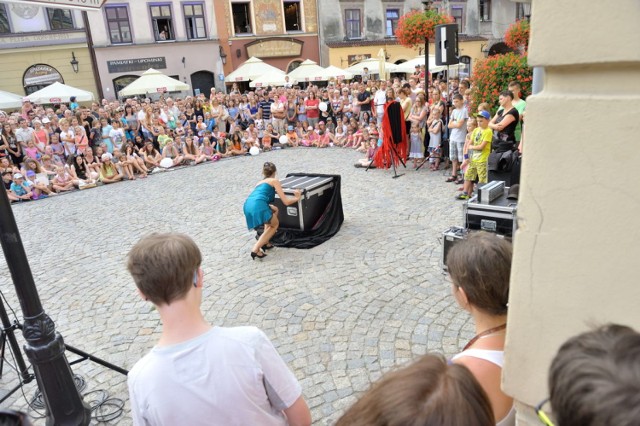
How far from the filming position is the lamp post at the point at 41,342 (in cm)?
305

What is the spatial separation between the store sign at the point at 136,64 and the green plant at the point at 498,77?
67.2 ft

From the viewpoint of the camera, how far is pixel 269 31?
92.4 feet

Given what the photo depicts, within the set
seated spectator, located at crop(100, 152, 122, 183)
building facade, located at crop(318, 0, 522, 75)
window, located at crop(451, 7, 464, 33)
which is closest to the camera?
seated spectator, located at crop(100, 152, 122, 183)

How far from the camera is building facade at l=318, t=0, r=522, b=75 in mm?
29250

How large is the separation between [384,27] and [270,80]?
41.3 feet

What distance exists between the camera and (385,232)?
6.86m

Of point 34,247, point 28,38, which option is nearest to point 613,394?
point 34,247

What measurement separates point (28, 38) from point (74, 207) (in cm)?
1823

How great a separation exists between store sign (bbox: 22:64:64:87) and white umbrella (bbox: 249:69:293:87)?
10.8 metres

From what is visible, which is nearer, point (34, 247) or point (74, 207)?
point (34, 247)

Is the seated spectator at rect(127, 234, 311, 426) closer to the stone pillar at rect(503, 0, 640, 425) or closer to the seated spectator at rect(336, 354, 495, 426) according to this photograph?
the seated spectator at rect(336, 354, 495, 426)

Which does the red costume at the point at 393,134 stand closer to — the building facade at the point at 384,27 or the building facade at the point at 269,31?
the building facade at the point at 384,27

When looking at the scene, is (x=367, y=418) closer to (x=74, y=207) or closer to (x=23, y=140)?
(x=74, y=207)

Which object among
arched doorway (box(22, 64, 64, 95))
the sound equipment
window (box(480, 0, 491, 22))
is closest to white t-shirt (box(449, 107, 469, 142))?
the sound equipment
